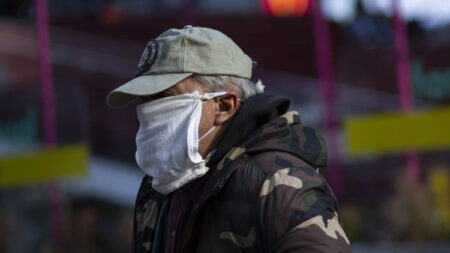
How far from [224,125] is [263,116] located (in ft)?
0.47

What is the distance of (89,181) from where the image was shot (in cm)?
1098

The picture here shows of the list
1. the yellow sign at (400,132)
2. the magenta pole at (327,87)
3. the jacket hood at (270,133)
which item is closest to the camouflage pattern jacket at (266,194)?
the jacket hood at (270,133)

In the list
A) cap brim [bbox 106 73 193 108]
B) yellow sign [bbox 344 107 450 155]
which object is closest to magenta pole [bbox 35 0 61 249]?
yellow sign [bbox 344 107 450 155]

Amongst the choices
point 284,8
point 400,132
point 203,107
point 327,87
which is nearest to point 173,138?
point 203,107

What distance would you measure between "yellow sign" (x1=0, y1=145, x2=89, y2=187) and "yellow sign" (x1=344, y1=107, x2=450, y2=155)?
2535mm

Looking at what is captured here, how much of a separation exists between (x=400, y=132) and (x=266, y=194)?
17.0ft

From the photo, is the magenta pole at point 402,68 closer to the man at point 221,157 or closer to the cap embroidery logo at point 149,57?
the man at point 221,157

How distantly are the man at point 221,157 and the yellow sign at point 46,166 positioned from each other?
5171 mm

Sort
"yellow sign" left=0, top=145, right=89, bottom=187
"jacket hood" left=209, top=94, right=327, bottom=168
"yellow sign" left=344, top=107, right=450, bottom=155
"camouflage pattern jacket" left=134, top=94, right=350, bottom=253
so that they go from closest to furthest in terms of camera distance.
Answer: "camouflage pattern jacket" left=134, top=94, right=350, bottom=253, "jacket hood" left=209, top=94, right=327, bottom=168, "yellow sign" left=344, top=107, right=450, bottom=155, "yellow sign" left=0, top=145, right=89, bottom=187

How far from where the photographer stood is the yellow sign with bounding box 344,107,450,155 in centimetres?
674

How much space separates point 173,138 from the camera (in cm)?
237

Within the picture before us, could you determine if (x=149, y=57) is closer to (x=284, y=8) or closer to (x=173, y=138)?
(x=173, y=138)

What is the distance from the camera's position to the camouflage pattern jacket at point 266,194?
2006 mm

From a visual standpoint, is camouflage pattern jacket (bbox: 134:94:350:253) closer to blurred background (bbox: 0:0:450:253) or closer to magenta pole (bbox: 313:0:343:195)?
blurred background (bbox: 0:0:450:253)
